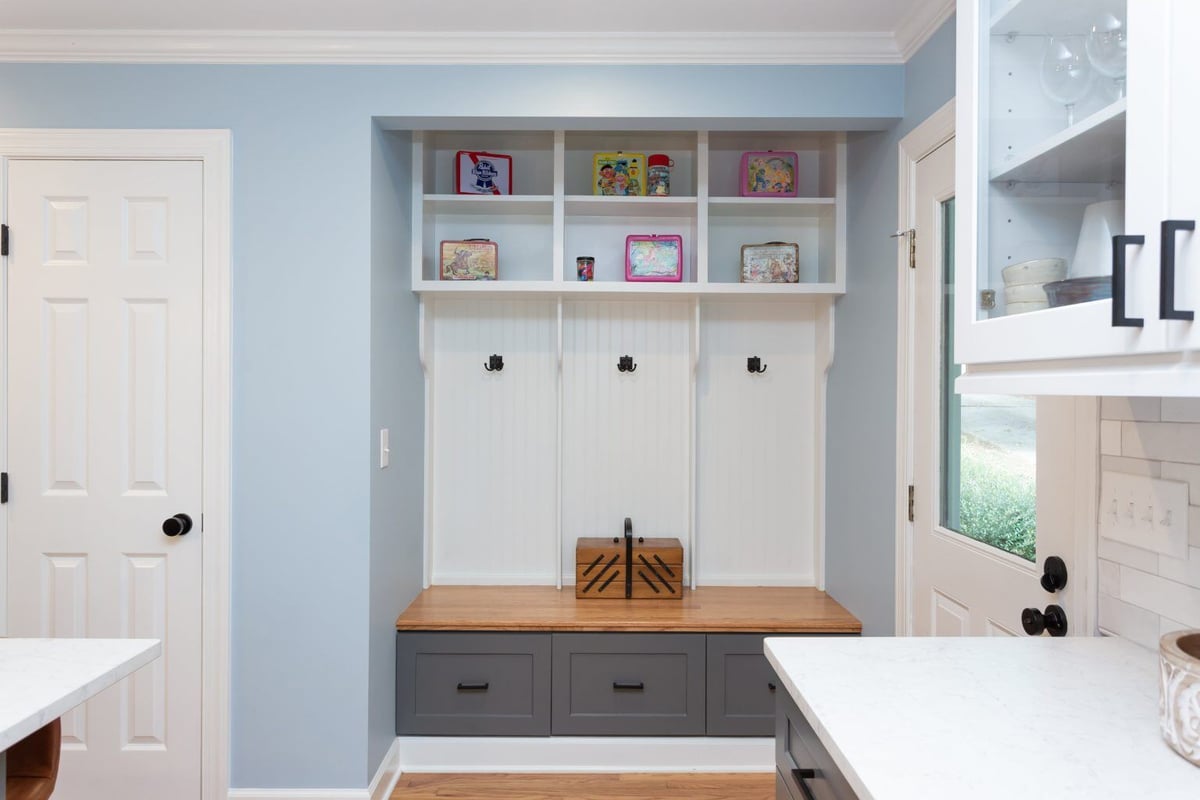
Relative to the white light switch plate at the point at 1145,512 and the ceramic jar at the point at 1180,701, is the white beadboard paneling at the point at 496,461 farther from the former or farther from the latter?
the ceramic jar at the point at 1180,701

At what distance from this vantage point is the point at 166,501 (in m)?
2.29

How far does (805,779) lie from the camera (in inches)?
48.4

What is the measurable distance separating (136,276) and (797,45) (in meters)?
2.17

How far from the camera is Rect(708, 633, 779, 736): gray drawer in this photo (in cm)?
253

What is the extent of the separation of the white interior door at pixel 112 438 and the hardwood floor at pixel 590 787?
0.73 meters

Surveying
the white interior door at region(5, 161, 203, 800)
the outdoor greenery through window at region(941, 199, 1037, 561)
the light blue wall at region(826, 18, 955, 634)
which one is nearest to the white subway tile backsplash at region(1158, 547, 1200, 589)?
the outdoor greenery through window at region(941, 199, 1037, 561)

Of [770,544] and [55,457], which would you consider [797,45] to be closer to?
[770,544]

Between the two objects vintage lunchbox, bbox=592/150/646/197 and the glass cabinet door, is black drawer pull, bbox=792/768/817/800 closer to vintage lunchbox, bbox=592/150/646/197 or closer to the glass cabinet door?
the glass cabinet door

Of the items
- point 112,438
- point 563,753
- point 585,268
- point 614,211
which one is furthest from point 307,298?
point 563,753

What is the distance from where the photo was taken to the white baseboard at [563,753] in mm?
2553

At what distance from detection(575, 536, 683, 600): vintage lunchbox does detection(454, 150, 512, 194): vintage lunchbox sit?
141 cm

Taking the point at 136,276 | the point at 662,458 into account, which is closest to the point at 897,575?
the point at 662,458

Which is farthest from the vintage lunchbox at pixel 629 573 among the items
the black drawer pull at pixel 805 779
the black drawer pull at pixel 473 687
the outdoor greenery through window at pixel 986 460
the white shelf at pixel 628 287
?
the black drawer pull at pixel 805 779

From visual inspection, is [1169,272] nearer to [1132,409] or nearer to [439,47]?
[1132,409]
